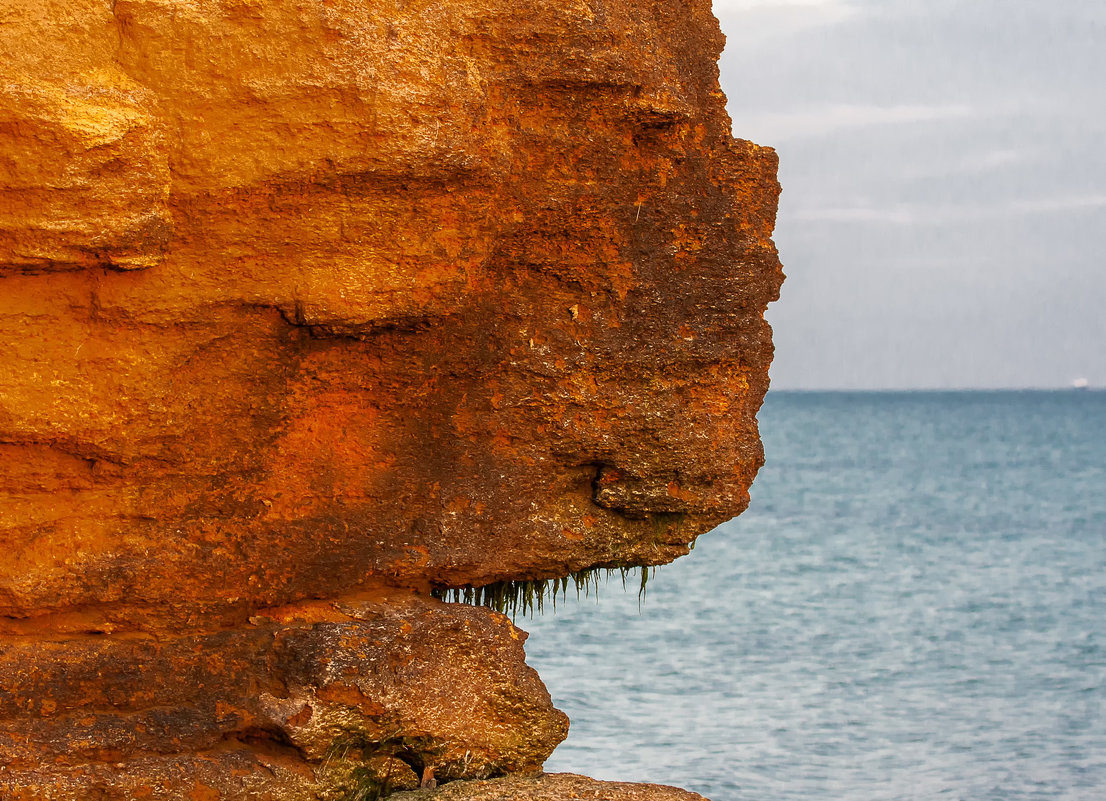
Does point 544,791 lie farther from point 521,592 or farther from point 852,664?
point 852,664

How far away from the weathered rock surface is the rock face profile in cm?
9

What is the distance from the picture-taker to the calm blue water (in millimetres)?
11617

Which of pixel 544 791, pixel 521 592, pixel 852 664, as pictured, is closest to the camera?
pixel 544 791

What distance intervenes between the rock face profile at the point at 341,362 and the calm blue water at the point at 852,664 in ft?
21.7

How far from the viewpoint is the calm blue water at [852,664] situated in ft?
38.1

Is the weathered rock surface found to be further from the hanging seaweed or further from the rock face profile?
the hanging seaweed

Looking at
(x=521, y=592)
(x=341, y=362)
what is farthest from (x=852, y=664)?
(x=341, y=362)

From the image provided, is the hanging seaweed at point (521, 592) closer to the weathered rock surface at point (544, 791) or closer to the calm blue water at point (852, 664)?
the weathered rock surface at point (544, 791)

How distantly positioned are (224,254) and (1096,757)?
10.9 metres

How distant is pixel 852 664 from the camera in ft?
52.7

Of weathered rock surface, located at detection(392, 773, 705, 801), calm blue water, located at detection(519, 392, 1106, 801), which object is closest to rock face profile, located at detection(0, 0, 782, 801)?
weathered rock surface, located at detection(392, 773, 705, 801)

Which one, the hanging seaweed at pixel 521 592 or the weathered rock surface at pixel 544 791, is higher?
the hanging seaweed at pixel 521 592

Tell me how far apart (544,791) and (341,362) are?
178 centimetres

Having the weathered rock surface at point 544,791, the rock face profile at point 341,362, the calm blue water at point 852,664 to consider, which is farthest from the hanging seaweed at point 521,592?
the calm blue water at point 852,664
